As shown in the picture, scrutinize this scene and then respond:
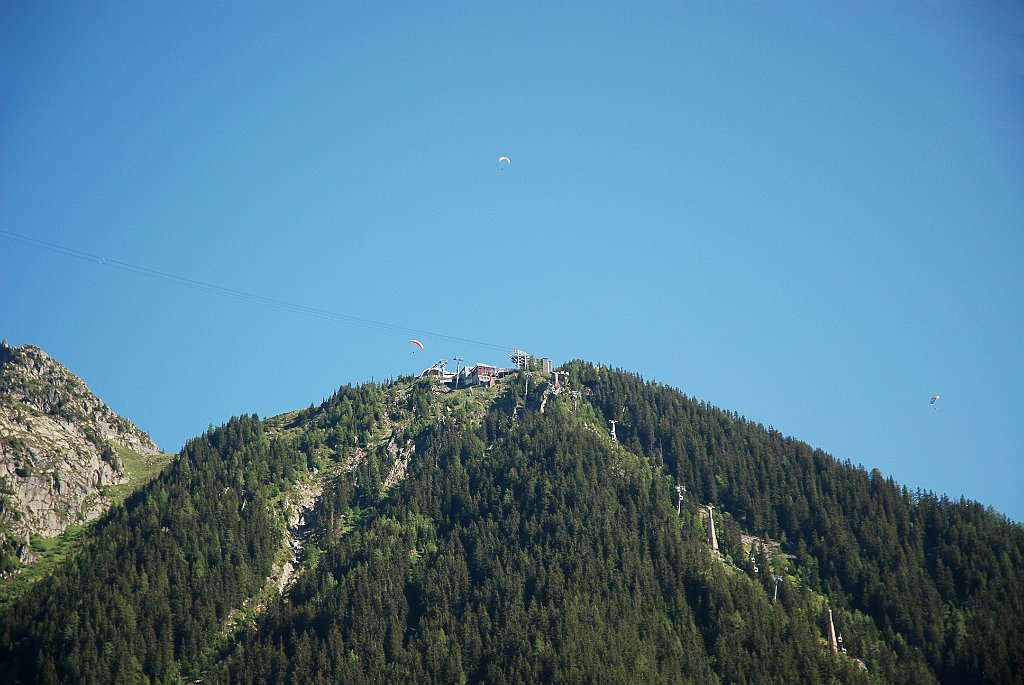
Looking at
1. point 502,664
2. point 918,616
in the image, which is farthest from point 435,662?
point 918,616

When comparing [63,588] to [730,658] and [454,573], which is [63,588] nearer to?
[454,573]

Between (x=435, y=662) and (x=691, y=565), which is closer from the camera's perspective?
(x=435, y=662)

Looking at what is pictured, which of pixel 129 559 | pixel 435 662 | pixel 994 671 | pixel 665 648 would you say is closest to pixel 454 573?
pixel 435 662

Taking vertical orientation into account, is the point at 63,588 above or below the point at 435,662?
above

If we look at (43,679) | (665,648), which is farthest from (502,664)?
(43,679)

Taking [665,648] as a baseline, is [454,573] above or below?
above

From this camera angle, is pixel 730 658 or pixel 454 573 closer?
pixel 730 658

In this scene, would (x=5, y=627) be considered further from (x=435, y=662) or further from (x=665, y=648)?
(x=665, y=648)

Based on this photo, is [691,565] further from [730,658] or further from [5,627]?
[5,627]
